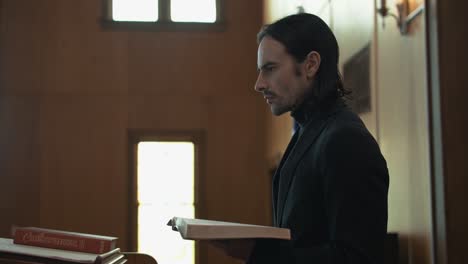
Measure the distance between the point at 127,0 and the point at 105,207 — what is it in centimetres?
247

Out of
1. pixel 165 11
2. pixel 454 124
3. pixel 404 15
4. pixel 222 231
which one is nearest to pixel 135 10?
pixel 165 11

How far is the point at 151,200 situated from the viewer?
309 inches

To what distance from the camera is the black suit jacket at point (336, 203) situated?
49.4 inches

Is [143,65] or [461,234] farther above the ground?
[143,65]

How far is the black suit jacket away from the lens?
1254mm

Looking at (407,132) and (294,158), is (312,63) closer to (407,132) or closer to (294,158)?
(294,158)

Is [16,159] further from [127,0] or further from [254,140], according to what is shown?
[254,140]

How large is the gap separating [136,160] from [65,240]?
21.1 feet

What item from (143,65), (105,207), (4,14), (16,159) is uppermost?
(4,14)

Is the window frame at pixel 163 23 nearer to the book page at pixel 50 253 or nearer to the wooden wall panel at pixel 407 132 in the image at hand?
the wooden wall panel at pixel 407 132

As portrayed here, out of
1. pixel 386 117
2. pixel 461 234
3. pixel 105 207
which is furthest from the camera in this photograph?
pixel 105 207

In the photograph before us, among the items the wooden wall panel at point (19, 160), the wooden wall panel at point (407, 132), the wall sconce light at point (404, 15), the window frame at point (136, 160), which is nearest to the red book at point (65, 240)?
the wooden wall panel at point (407, 132)

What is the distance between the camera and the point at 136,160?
7.81 m

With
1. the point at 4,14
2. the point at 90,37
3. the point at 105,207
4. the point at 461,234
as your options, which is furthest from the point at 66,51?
the point at 461,234
